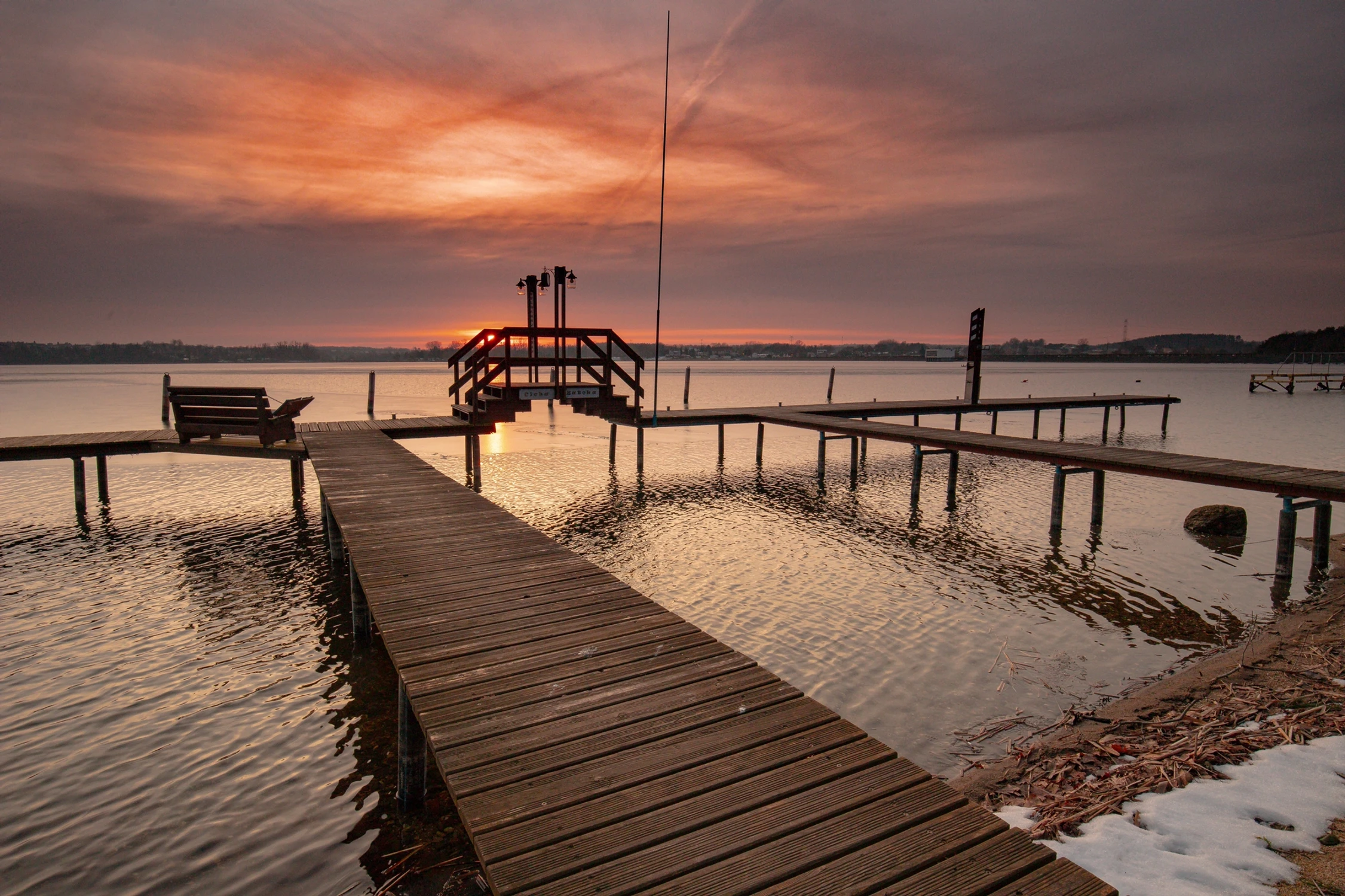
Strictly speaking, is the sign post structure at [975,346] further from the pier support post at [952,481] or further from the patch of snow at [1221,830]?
the patch of snow at [1221,830]

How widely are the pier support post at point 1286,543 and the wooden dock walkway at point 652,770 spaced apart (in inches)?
377

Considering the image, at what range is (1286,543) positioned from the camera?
9531mm

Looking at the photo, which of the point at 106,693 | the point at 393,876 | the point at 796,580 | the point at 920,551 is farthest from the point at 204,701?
the point at 920,551

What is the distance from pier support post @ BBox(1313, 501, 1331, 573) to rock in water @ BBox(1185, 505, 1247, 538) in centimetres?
199

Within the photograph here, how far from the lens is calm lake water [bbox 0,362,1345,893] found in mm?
4395

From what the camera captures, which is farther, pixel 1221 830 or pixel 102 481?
pixel 102 481

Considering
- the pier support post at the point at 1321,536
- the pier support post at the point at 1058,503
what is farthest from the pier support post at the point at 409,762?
the pier support post at the point at 1321,536

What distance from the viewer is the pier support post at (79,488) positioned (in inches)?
500

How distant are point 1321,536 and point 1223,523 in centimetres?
234

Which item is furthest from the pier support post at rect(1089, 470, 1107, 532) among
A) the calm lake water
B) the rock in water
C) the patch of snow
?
the patch of snow

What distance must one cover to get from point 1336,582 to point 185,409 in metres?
18.4

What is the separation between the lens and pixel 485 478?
725 inches

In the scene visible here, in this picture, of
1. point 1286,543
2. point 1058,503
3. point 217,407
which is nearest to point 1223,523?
point 1058,503

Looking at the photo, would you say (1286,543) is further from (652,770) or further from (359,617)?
(359,617)
